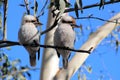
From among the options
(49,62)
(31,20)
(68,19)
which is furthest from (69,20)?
(49,62)

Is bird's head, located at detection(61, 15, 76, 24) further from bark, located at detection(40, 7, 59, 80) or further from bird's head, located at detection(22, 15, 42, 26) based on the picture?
bark, located at detection(40, 7, 59, 80)

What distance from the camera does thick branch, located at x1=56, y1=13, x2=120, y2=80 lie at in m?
3.04

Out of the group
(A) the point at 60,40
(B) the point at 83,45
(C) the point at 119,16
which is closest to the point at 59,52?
(A) the point at 60,40

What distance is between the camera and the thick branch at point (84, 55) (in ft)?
9.96

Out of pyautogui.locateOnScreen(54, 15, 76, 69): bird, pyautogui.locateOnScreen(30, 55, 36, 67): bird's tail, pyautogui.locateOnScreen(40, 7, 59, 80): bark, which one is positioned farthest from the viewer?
pyautogui.locateOnScreen(40, 7, 59, 80): bark

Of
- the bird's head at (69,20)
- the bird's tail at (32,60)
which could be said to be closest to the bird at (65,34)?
the bird's head at (69,20)

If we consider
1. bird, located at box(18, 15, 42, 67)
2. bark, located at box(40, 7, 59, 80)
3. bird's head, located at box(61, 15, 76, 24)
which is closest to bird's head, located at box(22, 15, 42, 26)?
bird, located at box(18, 15, 42, 67)

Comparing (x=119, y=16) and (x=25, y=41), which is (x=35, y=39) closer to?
(x=25, y=41)

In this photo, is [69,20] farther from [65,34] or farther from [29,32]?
[29,32]

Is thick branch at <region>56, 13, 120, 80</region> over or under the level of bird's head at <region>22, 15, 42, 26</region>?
under

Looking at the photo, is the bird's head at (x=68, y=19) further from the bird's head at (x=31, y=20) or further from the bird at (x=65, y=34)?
the bird's head at (x=31, y=20)

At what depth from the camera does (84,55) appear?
3.18 meters

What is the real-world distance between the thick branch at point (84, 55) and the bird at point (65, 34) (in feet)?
3.81

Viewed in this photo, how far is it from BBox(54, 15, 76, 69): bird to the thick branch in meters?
1.16
